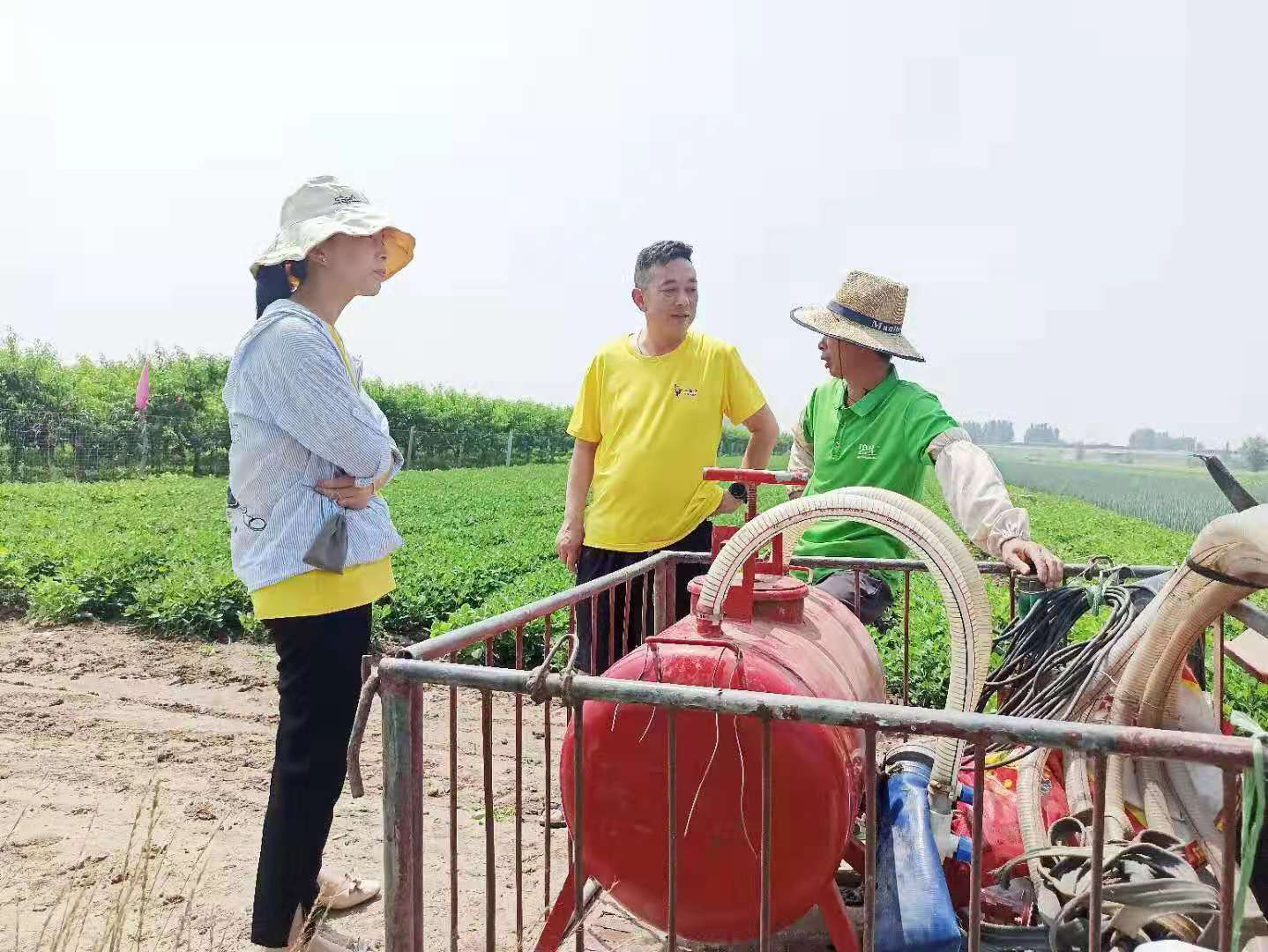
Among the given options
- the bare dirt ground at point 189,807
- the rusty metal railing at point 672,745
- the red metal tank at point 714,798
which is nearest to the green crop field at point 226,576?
the bare dirt ground at point 189,807

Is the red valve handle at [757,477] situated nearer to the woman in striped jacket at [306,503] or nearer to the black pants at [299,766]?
the woman in striped jacket at [306,503]

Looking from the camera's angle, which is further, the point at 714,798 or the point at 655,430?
the point at 655,430

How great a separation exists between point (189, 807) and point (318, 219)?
286 centimetres

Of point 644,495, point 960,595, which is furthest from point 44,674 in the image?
point 960,595

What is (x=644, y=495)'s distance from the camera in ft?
13.0

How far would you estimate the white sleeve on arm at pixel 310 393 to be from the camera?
2.43m

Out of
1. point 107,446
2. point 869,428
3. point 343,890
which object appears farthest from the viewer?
point 107,446

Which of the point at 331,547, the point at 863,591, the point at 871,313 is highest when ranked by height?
the point at 871,313

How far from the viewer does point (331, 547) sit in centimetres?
249

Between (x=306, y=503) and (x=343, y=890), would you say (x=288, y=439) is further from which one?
(x=343, y=890)

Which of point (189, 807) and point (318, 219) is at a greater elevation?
point (318, 219)

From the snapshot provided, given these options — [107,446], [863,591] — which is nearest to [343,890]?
[863,591]

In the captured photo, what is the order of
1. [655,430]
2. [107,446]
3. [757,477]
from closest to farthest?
[757,477]
[655,430]
[107,446]

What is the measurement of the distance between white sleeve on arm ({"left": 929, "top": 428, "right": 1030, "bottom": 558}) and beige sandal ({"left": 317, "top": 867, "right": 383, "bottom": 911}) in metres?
2.37
